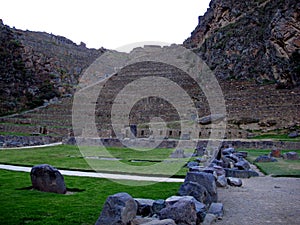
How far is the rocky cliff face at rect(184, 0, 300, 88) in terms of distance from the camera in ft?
136

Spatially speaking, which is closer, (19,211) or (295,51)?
(19,211)

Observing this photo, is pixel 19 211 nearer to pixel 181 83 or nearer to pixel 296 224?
pixel 296 224

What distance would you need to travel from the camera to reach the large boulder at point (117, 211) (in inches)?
212

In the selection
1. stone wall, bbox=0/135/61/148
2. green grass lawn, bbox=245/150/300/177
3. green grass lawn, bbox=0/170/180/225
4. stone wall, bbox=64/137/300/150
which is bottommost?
green grass lawn, bbox=0/170/180/225

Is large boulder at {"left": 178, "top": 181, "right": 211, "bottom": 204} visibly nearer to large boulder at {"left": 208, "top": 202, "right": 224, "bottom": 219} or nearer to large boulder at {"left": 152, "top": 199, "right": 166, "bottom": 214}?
large boulder at {"left": 208, "top": 202, "right": 224, "bottom": 219}

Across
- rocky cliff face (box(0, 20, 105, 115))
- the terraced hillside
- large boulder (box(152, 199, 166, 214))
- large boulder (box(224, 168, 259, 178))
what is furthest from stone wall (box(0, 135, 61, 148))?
large boulder (box(152, 199, 166, 214))

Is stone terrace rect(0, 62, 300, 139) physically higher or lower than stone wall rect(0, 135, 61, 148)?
higher

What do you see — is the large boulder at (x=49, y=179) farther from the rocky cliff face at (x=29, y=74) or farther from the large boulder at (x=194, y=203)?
the rocky cliff face at (x=29, y=74)

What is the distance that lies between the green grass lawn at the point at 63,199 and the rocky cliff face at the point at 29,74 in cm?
3642

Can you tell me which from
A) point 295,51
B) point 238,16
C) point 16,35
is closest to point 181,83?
point 295,51

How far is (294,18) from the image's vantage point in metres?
42.1

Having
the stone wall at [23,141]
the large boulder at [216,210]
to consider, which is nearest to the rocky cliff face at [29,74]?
the stone wall at [23,141]

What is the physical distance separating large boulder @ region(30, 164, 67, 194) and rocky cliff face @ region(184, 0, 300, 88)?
108 feet

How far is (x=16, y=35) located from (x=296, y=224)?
7045 centimetres
